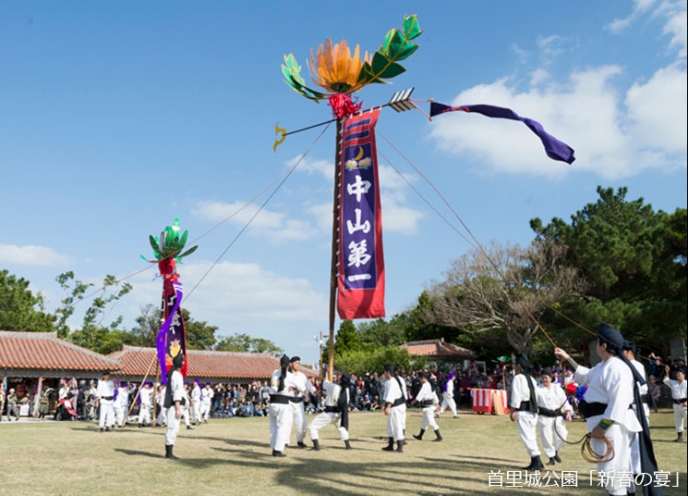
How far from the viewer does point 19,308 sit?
36.0 metres

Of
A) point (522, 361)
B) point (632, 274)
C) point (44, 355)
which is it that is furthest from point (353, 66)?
point (44, 355)

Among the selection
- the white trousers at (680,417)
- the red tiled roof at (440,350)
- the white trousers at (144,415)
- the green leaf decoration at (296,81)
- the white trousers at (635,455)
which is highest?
the green leaf decoration at (296,81)

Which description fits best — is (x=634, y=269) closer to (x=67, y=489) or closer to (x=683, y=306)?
(x=683, y=306)

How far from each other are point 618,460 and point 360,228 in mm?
6468

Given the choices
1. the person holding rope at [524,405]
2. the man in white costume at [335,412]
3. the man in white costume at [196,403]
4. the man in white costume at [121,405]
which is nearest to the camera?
the person holding rope at [524,405]

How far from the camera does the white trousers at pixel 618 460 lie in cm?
557

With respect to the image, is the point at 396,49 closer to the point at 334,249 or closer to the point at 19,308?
the point at 334,249

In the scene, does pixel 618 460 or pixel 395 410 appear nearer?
pixel 618 460

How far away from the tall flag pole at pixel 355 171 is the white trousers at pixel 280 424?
119cm

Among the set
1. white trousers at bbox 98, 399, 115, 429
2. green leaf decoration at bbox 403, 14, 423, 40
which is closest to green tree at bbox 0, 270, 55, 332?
white trousers at bbox 98, 399, 115, 429

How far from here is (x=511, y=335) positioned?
1165 inches

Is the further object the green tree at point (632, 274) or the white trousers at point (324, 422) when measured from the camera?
the green tree at point (632, 274)

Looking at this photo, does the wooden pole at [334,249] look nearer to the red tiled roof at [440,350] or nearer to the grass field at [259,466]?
the grass field at [259,466]

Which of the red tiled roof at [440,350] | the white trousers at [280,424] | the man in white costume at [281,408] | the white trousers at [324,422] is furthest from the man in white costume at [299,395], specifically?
the red tiled roof at [440,350]
